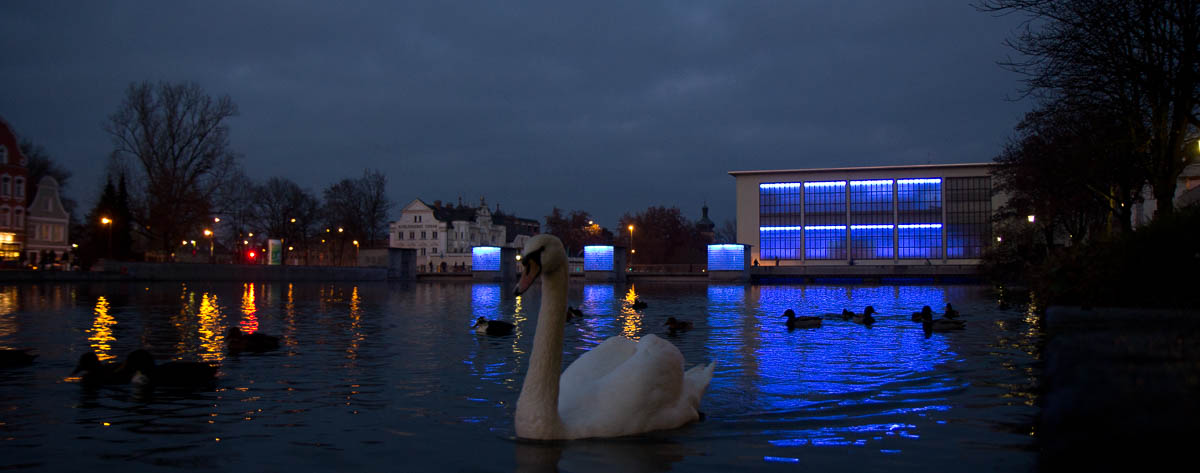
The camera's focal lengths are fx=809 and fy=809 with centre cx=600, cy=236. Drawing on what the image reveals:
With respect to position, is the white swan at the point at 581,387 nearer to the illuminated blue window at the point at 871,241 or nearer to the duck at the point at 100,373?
the duck at the point at 100,373

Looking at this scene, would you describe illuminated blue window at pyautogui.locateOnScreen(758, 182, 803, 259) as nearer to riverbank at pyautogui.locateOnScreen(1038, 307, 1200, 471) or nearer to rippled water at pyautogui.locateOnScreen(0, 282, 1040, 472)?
rippled water at pyautogui.locateOnScreen(0, 282, 1040, 472)

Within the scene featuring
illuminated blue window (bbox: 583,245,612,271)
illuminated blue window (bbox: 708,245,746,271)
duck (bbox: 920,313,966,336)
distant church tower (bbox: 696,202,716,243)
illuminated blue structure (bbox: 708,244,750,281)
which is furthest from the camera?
distant church tower (bbox: 696,202,716,243)

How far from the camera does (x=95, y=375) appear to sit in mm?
8500

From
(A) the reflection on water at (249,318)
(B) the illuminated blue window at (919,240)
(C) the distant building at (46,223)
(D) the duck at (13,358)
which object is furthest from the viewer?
(B) the illuminated blue window at (919,240)

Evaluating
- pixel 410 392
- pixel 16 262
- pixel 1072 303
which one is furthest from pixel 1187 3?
pixel 16 262

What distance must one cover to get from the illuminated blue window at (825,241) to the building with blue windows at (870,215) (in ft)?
0.36

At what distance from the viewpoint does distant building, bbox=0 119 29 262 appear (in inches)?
2527

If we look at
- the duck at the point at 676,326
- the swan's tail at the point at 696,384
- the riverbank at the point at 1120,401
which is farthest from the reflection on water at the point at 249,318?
the riverbank at the point at 1120,401

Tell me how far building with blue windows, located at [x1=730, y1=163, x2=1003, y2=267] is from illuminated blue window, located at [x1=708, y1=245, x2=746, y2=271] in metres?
16.0

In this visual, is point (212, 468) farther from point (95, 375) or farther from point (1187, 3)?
point (1187, 3)

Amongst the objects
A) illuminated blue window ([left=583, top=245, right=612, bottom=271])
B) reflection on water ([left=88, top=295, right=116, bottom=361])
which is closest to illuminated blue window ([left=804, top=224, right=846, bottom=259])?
illuminated blue window ([left=583, top=245, right=612, bottom=271])

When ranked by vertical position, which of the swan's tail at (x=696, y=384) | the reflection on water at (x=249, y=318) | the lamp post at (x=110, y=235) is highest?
the lamp post at (x=110, y=235)

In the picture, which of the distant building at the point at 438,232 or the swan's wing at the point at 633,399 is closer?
the swan's wing at the point at 633,399

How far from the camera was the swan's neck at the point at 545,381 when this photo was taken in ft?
17.9
